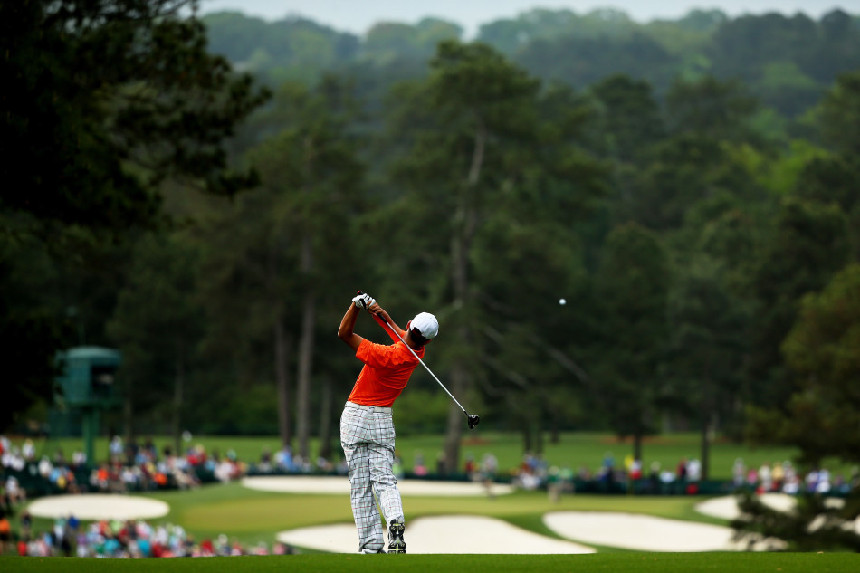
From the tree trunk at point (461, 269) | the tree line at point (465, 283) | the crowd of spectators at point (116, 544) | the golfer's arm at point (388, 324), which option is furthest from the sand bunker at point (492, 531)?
the golfer's arm at point (388, 324)

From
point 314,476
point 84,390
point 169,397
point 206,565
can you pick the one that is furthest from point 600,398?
point 206,565

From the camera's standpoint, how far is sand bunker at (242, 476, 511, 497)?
43.9 metres

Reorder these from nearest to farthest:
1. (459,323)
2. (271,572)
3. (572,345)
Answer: (271,572), (459,323), (572,345)

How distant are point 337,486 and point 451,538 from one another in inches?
502

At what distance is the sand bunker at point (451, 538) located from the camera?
31.0 m

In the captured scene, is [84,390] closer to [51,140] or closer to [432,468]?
[432,468]

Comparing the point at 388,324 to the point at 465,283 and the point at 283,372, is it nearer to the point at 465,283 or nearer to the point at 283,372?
the point at 465,283

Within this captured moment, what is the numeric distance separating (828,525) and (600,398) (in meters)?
26.0

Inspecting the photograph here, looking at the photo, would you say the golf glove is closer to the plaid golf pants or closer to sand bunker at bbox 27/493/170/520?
the plaid golf pants

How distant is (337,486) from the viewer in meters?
45.0

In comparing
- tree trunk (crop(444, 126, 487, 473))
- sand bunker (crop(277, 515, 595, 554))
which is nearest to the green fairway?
sand bunker (crop(277, 515, 595, 554))

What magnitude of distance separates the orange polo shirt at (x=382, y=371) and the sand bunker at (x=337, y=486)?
3211 centimetres

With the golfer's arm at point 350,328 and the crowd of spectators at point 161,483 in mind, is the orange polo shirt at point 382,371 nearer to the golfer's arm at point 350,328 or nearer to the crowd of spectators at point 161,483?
the golfer's arm at point 350,328

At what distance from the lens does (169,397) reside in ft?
205
